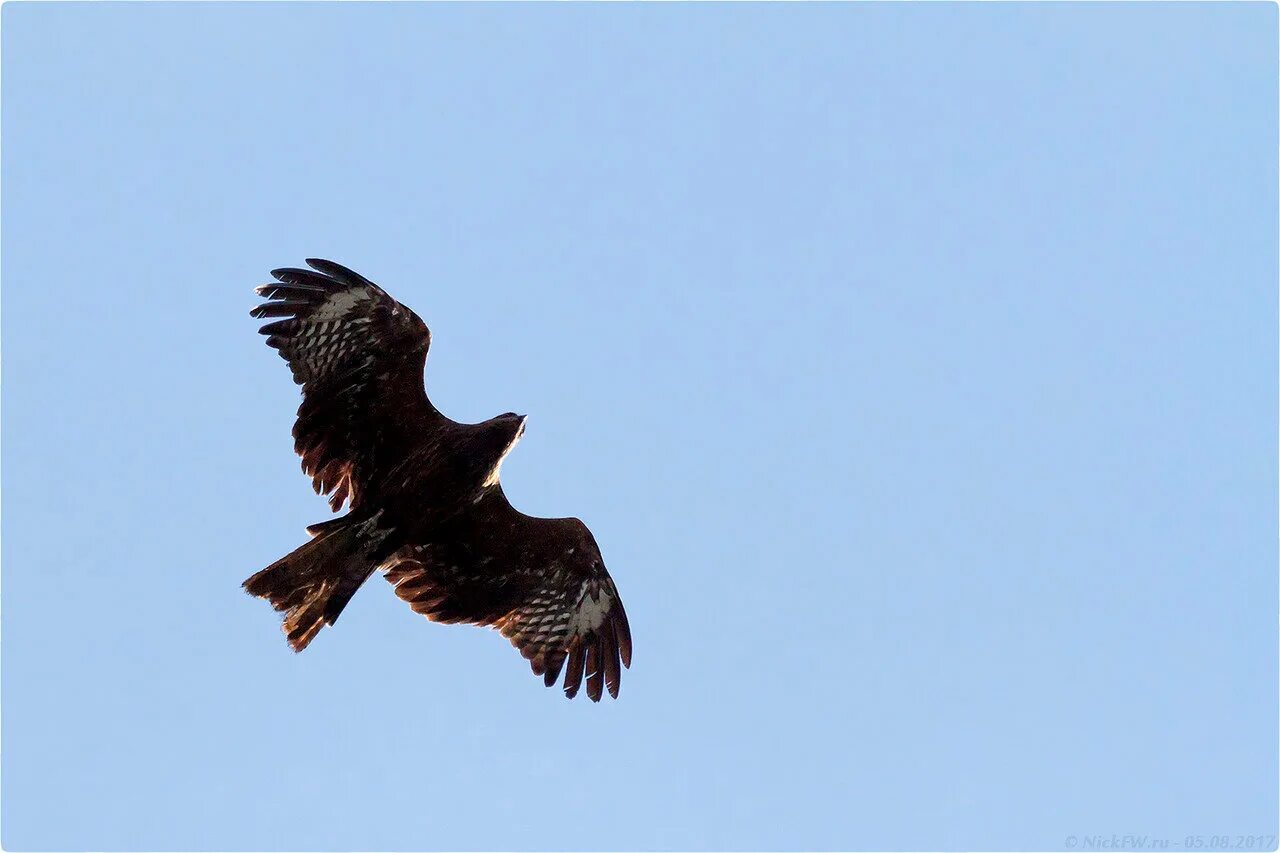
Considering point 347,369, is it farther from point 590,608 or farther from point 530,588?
point 590,608

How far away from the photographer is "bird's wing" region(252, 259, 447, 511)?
1169 cm

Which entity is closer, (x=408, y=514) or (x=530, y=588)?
(x=408, y=514)

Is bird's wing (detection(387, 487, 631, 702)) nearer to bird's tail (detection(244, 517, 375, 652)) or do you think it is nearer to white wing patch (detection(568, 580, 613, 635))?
white wing patch (detection(568, 580, 613, 635))

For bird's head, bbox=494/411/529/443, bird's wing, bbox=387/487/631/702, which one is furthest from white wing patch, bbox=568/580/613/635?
bird's head, bbox=494/411/529/443

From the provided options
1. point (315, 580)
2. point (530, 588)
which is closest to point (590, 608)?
point (530, 588)

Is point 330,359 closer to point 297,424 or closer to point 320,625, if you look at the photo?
point 297,424

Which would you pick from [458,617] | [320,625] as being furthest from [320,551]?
[458,617]

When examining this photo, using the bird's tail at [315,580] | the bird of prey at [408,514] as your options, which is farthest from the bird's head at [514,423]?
the bird's tail at [315,580]

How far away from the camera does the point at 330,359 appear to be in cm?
1178

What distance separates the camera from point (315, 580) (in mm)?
11750

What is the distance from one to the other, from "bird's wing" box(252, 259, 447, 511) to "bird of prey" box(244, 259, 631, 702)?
0.01 m

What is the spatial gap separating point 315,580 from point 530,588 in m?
1.98

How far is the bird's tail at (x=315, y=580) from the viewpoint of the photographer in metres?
11.6

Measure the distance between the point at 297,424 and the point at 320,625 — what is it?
5.48ft
